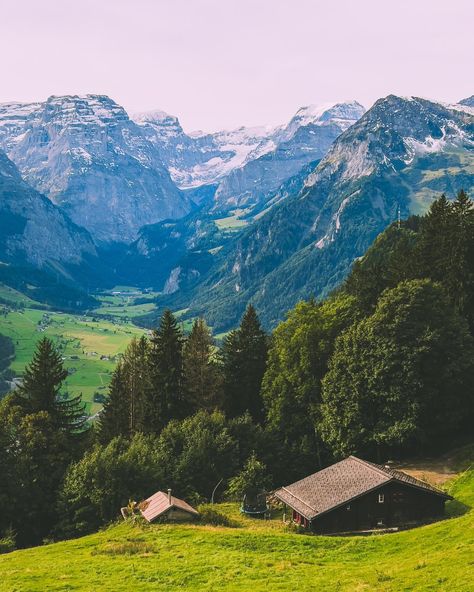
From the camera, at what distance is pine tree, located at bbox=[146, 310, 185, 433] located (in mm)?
83750

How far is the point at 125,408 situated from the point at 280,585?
54588 millimetres

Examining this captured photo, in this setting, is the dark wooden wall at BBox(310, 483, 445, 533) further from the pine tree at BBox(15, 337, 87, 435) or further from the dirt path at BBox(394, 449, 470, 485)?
the pine tree at BBox(15, 337, 87, 435)

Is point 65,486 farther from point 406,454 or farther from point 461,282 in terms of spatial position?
point 461,282

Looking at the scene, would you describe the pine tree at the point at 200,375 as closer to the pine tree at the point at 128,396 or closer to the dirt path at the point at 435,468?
the pine tree at the point at 128,396

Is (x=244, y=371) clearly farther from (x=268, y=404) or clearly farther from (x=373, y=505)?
(x=373, y=505)

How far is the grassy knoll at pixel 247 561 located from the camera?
3541cm

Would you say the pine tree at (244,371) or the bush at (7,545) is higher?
the pine tree at (244,371)

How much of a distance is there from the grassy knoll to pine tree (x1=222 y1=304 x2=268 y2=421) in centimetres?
3532

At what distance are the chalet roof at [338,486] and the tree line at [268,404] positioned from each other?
5665 millimetres

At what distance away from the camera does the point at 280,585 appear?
35906 mm

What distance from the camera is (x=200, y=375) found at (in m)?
85.6

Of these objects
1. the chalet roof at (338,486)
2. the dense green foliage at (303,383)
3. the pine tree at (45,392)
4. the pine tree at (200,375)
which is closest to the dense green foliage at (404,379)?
the dense green foliage at (303,383)

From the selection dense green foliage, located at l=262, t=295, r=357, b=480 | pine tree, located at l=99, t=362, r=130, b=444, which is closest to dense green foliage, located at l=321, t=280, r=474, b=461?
dense green foliage, located at l=262, t=295, r=357, b=480

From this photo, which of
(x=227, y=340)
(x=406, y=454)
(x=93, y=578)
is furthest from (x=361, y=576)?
(x=227, y=340)
